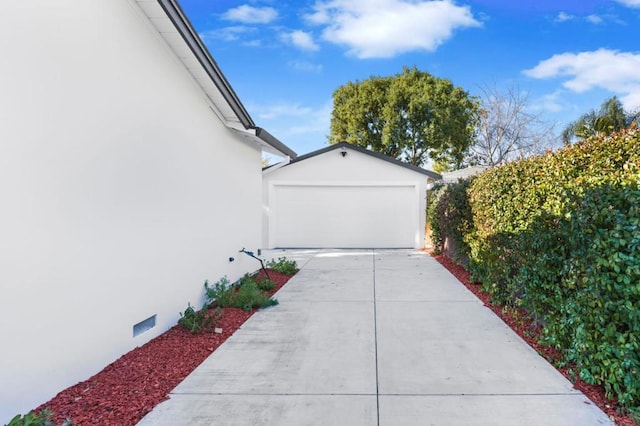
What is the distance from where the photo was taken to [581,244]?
329cm

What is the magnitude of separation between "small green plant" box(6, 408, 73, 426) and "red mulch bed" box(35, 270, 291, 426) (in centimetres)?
14

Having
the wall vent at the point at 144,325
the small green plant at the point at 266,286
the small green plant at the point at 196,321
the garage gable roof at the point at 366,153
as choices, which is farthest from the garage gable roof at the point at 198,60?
the garage gable roof at the point at 366,153

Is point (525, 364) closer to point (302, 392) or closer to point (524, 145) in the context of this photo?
point (302, 392)

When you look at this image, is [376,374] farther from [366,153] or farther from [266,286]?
[366,153]

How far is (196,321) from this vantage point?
16.0ft

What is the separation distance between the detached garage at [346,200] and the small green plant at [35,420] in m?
10.4

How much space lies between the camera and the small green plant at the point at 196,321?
4775mm

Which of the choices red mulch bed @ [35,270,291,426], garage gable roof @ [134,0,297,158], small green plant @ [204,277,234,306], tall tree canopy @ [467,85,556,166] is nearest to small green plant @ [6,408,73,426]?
red mulch bed @ [35,270,291,426]

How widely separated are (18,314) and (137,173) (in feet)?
6.27

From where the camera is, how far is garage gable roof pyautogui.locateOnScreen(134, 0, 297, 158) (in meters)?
4.20

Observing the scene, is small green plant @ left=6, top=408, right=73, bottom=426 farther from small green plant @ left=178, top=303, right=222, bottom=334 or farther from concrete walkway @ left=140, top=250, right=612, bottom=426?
small green plant @ left=178, top=303, right=222, bottom=334

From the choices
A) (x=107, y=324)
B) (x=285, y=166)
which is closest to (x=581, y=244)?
(x=107, y=324)

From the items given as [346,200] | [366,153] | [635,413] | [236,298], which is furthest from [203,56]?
[346,200]

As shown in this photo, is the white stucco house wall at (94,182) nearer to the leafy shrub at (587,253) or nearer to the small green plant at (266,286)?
the small green plant at (266,286)
